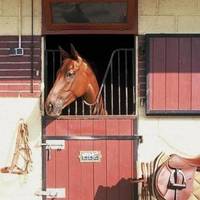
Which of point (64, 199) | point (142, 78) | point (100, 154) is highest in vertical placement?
point (142, 78)

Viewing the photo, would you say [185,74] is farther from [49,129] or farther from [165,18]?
[49,129]

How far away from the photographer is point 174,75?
4.97 m

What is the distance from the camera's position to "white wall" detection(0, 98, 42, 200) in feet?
16.4

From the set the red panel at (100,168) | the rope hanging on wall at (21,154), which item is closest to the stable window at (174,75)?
the red panel at (100,168)

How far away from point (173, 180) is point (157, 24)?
4.45 feet

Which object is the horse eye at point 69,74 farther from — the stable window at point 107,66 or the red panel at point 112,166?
the red panel at point 112,166

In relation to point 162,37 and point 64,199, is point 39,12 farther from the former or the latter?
point 64,199

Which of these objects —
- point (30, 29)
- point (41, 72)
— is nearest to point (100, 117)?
point (41, 72)

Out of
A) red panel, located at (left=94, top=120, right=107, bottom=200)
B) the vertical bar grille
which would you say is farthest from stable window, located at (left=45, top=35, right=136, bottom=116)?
red panel, located at (left=94, top=120, right=107, bottom=200)

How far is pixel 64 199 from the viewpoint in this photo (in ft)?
16.4

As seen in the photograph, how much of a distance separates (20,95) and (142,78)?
40.6 inches

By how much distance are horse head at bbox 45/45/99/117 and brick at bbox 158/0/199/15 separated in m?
0.80

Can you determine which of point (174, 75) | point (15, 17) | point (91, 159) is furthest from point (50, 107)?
point (174, 75)

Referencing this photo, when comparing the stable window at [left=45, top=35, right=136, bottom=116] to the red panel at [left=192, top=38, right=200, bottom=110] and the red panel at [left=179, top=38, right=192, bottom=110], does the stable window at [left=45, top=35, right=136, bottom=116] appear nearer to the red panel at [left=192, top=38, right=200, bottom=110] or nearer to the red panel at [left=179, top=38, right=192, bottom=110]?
the red panel at [left=179, top=38, right=192, bottom=110]
